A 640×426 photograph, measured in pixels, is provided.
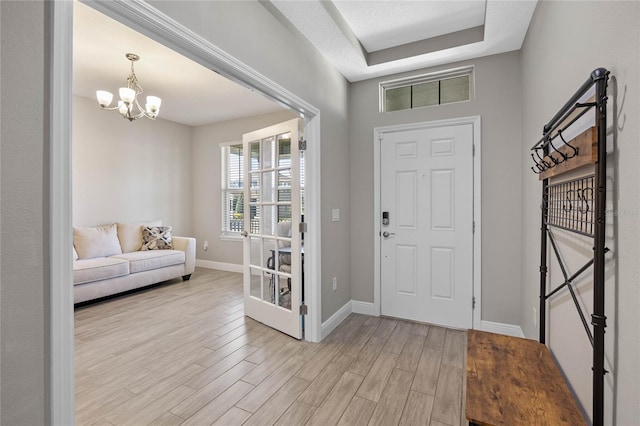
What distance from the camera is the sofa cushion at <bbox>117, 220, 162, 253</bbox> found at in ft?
15.0

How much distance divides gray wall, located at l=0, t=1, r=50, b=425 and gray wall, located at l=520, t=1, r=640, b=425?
5.88 ft

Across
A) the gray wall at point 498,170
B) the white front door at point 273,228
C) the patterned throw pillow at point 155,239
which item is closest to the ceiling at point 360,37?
the gray wall at point 498,170

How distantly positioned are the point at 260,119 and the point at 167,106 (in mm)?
1430

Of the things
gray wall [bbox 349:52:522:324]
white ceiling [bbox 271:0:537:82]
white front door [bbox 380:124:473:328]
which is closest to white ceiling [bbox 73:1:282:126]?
white ceiling [bbox 271:0:537:82]

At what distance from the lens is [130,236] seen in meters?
4.66

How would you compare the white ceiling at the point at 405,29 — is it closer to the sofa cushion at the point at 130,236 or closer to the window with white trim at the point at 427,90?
the window with white trim at the point at 427,90

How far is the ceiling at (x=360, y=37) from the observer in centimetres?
225

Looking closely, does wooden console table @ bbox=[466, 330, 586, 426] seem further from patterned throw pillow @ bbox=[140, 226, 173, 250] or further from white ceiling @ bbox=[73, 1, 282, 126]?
patterned throw pillow @ bbox=[140, 226, 173, 250]

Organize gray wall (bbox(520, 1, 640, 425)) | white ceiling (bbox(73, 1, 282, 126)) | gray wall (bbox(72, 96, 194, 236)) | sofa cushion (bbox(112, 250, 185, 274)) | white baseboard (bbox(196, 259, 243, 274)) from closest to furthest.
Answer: gray wall (bbox(520, 1, 640, 425)) → white ceiling (bbox(73, 1, 282, 126)) → sofa cushion (bbox(112, 250, 185, 274)) → gray wall (bbox(72, 96, 194, 236)) → white baseboard (bbox(196, 259, 243, 274))

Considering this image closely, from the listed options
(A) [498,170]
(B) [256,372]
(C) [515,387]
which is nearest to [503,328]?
(A) [498,170]

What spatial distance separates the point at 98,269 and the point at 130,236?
1063mm

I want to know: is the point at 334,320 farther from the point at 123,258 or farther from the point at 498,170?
the point at 123,258

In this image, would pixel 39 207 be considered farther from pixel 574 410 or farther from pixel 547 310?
pixel 547 310

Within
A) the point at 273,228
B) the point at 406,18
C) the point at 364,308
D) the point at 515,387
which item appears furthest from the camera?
the point at 364,308
